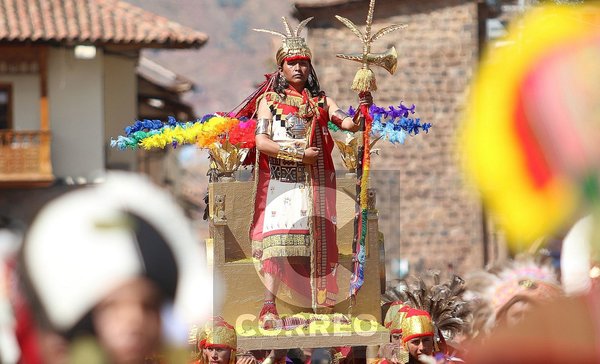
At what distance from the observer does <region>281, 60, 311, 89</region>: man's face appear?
739 cm

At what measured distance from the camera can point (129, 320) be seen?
2188 mm

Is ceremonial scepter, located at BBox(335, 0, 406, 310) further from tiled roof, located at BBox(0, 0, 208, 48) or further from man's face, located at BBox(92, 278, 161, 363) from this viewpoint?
tiled roof, located at BBox(0, 0, 208, 48)

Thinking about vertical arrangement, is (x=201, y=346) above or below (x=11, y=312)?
below

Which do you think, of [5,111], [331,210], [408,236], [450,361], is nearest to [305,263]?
[331,210]

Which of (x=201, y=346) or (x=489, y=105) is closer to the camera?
(x=489, y=105)

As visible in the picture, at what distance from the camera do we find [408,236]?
2580 centimetres

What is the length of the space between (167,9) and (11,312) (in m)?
104

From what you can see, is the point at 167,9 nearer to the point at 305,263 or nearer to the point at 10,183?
the point at 10,183

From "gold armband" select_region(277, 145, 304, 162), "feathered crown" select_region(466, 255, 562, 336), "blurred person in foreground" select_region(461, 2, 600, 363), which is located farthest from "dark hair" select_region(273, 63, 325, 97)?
"blurred person in foreground" select_region(461, 2, 600, 363)

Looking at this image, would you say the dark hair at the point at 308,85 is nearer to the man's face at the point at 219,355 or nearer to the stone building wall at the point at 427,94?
the man's face at the point at 219,355

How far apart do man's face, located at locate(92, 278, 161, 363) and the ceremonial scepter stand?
15.9 feet

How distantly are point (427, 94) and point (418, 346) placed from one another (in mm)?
18664

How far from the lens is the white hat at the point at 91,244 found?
2113 mm

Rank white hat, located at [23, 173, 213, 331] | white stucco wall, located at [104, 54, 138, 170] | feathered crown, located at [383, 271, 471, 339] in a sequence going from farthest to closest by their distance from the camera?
white stucco wall, located at [104, 54, 138, 170] → feathered crown, located at [383, 271, 471, 339] → white hat, located at [23, 173, 213, 331]
